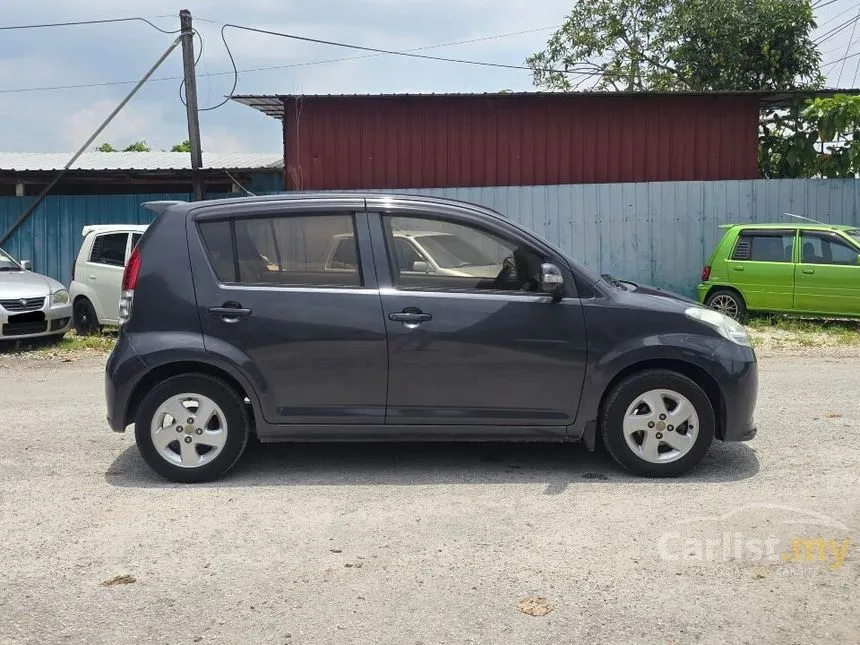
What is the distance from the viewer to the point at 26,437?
6.91 meters

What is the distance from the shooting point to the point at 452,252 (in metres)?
5.69

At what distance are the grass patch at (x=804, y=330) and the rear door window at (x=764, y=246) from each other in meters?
0.91

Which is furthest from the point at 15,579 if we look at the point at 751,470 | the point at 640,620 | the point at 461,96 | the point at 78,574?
the point at 461,96

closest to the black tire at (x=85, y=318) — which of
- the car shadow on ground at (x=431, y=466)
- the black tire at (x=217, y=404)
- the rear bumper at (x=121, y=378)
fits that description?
the car shadow on ground at (x=431, y=466)

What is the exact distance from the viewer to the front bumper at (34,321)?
1151 cm

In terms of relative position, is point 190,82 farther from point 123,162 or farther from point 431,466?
point 431,466

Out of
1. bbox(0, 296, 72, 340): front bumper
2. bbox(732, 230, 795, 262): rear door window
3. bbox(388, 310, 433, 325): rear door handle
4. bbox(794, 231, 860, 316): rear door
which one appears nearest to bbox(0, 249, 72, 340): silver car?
bbox(0, 296, 72, 340): front bumper

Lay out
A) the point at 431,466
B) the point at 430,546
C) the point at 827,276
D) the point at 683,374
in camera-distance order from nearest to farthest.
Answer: the point at 430,546, the point at 683,374, the point at 431,466, the point at 827,276

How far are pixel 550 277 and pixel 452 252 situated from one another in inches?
26.6

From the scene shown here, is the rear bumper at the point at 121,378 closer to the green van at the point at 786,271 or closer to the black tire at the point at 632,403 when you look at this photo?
the black tire at the point at 632,403

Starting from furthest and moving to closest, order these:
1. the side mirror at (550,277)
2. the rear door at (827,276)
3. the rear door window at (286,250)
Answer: the rear door at (827,276) → the rear door window at (286,250) → the side mirror at (550,277)

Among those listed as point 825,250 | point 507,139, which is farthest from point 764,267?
point 507,139

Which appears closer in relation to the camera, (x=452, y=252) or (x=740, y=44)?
(x=452, y=252)

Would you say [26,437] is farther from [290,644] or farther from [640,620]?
[640,620]
